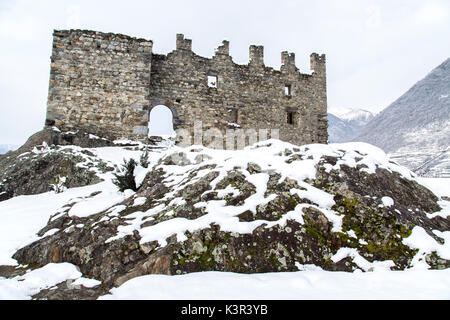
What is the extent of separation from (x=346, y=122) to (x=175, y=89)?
49.4 meters

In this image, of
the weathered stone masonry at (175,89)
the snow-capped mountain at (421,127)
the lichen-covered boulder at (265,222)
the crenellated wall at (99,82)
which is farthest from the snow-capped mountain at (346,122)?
the lichen-covered boulder at (265,222)

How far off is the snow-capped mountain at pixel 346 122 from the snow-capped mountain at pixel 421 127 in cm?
890

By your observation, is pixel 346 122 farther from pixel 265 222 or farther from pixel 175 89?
pixel 265 222

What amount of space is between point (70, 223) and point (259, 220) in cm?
352

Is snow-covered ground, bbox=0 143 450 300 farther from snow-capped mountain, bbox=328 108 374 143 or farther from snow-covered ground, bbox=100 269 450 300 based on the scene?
snow-capped mountain, bbox=328 108 374 143

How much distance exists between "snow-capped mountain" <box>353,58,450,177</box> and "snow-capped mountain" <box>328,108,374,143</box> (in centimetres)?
890

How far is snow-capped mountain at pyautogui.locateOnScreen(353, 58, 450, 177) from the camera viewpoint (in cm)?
2266

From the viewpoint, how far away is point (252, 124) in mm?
16359

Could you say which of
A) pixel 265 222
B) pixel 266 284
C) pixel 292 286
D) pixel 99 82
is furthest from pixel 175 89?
pixel 292 286

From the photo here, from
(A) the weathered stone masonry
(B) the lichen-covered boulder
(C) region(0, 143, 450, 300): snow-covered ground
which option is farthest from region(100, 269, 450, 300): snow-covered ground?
(A) the weathered stone masonry

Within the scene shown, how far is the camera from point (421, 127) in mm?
30641

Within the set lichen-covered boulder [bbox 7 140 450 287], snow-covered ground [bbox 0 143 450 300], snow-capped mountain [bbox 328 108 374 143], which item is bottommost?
snow-covered ground [bbox 0 143 450 300]

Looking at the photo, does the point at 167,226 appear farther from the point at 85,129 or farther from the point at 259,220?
the point at 85,129
